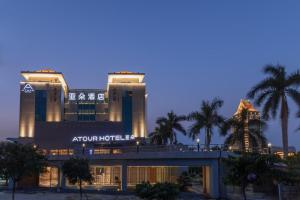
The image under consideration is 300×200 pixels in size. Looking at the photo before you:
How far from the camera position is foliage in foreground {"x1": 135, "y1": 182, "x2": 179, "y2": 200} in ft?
81.8

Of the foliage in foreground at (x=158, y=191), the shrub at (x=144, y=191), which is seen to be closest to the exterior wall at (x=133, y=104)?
the shrub at (x=144, y=191)

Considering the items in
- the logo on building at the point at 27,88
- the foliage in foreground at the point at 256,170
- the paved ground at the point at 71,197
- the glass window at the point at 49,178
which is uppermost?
the logo on building at the point at 27,88

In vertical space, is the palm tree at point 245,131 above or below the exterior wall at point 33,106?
below

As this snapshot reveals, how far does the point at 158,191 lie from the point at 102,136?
45.1m

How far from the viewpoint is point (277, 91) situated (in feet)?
138

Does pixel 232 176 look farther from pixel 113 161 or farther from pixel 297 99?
pixel 113 161

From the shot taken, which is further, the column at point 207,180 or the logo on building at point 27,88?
the logo on building at point 27,88

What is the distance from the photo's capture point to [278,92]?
42.1 m

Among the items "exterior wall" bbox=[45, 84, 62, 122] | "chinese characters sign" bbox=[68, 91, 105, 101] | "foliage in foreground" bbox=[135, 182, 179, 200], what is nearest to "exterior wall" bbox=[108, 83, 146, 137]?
"chinese characters sign" bbox=[68, 91, 105, 101]

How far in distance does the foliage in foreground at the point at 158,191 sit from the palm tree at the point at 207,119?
31696 millimetres

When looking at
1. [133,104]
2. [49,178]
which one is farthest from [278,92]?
[133,104]

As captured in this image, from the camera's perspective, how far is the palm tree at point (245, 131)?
5203 cm

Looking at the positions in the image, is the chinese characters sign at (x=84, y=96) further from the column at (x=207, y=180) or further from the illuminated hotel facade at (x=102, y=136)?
the column at (x=207, y=180)

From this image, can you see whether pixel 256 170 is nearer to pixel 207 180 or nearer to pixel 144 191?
pixel 144 191
